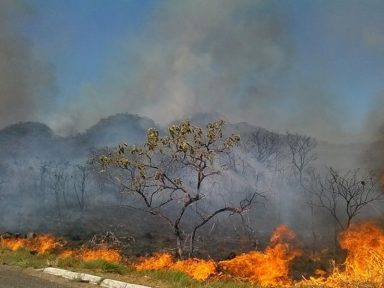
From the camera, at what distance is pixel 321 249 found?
38.6m

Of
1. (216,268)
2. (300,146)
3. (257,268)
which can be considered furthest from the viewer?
(300,146)

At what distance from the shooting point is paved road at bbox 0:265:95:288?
1127 centimetres

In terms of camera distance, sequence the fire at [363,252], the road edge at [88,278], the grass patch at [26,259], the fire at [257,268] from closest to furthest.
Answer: the fire at [363,252], the road edge at [88,278], the grass patch at [26,259], the fire at [257,268]

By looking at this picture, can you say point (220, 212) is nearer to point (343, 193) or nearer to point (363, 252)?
point (363, 252)

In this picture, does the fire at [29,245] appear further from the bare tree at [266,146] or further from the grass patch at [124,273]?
the bare tree at [266,146]

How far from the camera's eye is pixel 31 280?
12.1 m

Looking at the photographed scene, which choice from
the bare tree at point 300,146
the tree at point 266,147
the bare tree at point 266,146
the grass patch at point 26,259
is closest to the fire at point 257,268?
the grass patch at point 26,259

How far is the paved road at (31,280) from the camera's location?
37.0ft

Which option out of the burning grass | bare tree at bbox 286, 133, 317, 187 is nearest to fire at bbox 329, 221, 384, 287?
the burning grass

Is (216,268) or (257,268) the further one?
(257,268)

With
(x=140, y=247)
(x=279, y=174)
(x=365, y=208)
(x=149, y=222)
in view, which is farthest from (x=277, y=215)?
(x=140, y=247)

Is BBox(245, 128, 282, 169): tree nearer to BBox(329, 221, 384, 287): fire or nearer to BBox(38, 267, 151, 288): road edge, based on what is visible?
BBox(329, 221, 384, 287): fire

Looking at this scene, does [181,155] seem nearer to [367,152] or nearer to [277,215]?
[277,215]

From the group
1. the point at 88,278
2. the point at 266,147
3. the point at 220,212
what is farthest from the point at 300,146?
the point at 88,278
